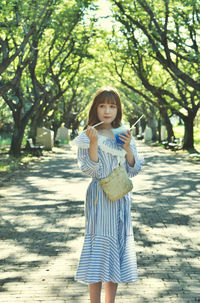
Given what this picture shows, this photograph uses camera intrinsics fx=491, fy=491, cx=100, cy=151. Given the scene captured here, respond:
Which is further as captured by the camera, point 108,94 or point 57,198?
point 57,198

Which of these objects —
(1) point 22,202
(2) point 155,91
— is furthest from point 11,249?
(2) point 155,91

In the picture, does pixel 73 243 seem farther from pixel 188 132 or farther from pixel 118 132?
pixel 188 132

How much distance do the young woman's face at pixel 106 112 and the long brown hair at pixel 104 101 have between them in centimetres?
3

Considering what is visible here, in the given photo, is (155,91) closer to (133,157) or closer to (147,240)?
(147,240)

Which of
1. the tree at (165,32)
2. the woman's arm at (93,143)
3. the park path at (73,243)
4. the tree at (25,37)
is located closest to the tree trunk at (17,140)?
the tree at (25,37)

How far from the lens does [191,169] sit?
18.2 meters

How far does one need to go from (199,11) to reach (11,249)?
15.3 meters

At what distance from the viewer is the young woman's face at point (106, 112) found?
149 inches

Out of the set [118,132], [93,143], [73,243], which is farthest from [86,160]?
[73,243]

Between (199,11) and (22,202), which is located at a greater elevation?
(199,11)

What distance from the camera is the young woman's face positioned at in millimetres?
3787

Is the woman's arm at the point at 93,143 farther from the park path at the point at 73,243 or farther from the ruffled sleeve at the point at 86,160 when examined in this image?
the park path at the point at 73,243

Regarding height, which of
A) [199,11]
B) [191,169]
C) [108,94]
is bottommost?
[191,169]

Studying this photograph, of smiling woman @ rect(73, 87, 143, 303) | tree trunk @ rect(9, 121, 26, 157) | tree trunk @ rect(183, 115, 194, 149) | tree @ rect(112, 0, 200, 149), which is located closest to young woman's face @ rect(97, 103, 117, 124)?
smiling woman @ rect(73, 87, 143, 303)
